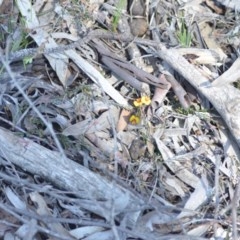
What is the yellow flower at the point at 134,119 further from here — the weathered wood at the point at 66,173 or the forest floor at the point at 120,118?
the weathered wood at the point at 66,173

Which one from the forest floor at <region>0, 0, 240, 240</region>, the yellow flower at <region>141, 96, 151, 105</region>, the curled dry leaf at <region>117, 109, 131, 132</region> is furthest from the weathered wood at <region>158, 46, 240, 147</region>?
the curled dry leaf at <region>117, 109, 131, 132</region>

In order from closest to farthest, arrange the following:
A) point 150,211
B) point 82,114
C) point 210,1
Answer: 1. point 150,211
2. point 82,114
3. point 210,1

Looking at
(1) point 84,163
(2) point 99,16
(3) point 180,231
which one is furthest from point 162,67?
(3) point 180,231

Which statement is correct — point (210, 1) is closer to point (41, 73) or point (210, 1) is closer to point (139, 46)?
point (139, 46)

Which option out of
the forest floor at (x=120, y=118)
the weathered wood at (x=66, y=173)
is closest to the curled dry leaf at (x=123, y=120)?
the forest floor at (x=120, y=118)

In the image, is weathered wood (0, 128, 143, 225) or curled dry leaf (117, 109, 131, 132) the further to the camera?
curled dry leaf (117, 109, 131, 132)

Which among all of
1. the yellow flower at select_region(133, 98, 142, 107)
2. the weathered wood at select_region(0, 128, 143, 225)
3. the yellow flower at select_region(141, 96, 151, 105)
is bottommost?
the weathered wood at select_region(0, 128, 143, 225)

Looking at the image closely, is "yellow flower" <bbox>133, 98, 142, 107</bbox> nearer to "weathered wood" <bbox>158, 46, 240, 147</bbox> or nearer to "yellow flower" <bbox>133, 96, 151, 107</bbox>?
"yellow flower" <bbox>133, 96, 151, 107</bbox>

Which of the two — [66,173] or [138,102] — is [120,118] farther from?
[66,173]

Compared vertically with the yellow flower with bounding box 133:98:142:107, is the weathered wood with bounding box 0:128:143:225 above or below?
below
